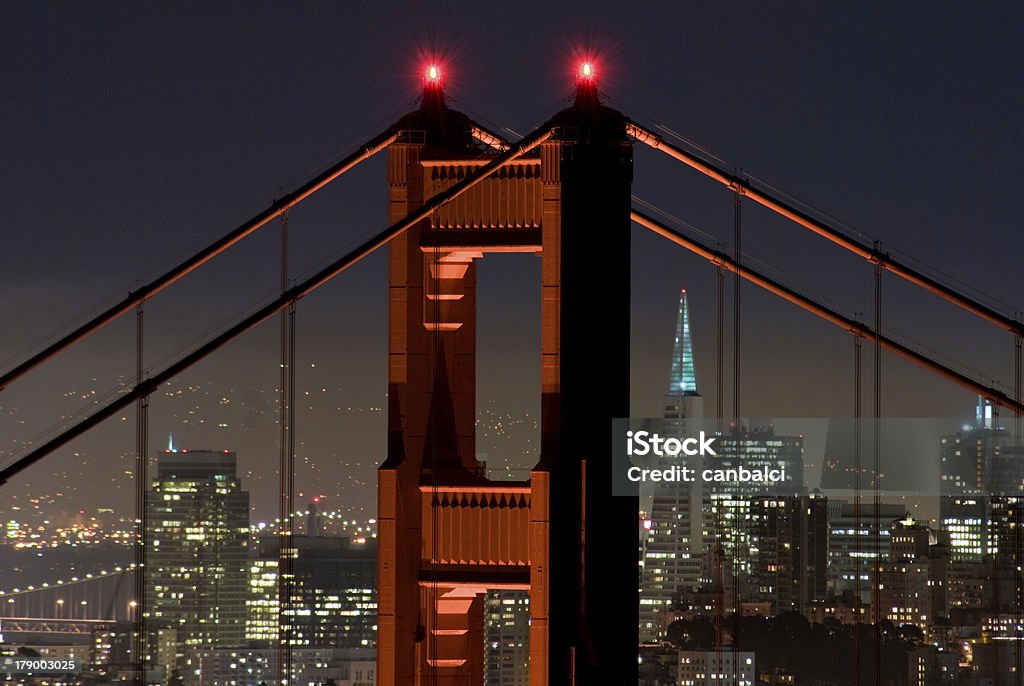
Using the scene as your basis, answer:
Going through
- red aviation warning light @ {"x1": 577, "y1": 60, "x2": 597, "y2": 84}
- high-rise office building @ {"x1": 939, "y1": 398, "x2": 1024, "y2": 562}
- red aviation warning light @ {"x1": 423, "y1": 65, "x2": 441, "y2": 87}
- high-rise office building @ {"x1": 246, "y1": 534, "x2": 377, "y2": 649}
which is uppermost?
red aviation warning light @ {"x1": 423, "y1": 65, "x2": 441, "y2": 87}

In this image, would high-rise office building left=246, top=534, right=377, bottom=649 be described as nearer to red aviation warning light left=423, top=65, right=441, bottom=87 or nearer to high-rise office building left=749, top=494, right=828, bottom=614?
high-rise office building left=749, top=494, right=828, bottom=614

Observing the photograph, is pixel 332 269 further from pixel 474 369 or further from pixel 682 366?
pixel 682 366

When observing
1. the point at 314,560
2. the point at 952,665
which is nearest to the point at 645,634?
the point at 952,665

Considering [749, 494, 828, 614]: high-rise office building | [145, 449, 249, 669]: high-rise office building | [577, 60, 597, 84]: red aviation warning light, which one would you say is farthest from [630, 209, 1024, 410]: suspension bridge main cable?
[749, 494, 828, 614]: high-rise office building

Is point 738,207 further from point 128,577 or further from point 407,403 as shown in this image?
point 128,577

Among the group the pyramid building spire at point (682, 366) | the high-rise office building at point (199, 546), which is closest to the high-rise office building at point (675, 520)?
the pyramid building spire at point (682, 366)

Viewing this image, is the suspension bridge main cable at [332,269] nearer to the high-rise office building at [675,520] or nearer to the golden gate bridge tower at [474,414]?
the golden gate bridge tower at [474,414]
